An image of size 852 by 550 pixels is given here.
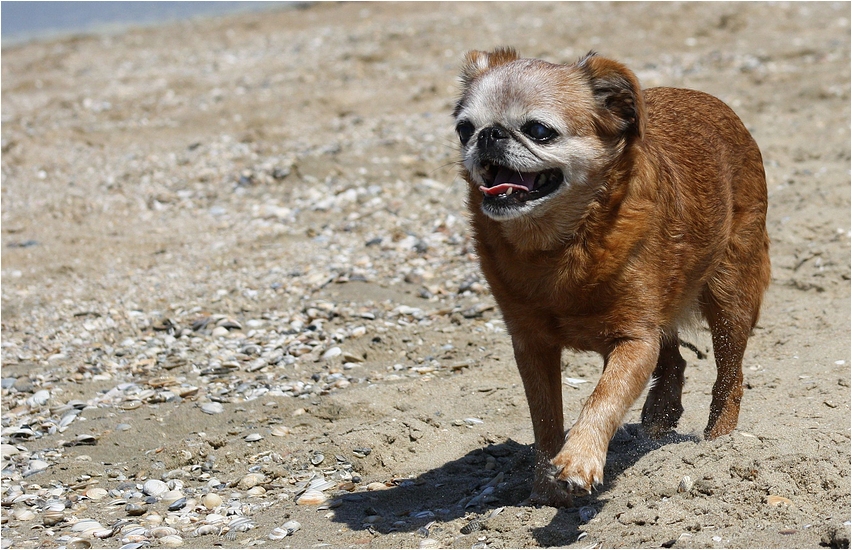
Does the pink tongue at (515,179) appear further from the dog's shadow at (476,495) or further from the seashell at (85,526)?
the seashell at (85,526)

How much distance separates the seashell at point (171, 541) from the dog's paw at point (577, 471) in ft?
6.14

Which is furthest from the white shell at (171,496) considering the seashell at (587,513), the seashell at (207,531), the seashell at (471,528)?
the seashell at (587,513)

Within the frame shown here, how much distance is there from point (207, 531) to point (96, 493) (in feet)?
2.83

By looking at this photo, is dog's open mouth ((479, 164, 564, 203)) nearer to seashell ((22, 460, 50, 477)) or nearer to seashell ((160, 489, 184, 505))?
seashell ((160, 489, 184, 505))

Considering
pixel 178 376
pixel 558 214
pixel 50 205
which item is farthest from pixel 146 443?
pixel 50 205

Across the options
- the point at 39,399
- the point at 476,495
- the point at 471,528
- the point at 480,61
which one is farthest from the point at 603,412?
the point at 39,399

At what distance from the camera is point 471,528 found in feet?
15.0

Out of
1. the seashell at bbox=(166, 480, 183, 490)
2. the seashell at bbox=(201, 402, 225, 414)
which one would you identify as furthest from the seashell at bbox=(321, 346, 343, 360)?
the seashell at bbox=(166, 480, 183, 490)

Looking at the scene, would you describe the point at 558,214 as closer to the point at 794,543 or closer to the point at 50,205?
the point at 794,543

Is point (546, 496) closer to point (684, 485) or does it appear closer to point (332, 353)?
point (684, 485)

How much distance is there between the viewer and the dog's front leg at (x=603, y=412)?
13.6 ft

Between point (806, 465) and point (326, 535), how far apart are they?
2.30 meters

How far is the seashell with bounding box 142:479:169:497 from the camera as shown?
530 cm

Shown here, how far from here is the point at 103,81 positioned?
1695 cm
